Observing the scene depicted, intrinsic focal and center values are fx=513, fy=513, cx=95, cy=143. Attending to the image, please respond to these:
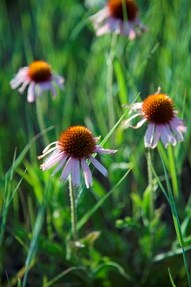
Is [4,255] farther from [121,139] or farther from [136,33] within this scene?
[136,33]

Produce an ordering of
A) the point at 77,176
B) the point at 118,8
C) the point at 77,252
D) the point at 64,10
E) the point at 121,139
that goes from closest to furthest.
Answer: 1. the point at 77,176
2. the point at 77,252
3. the point at 121,139
4. the point at 118,8
5. the point at 64,10

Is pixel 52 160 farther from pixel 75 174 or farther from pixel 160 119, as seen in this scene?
pixel 160 119

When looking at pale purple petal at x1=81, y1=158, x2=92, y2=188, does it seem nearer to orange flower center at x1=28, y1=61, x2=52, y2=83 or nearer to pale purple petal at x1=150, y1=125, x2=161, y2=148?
pale purple petal at x1=150, y1=125, x2=161, y2=148

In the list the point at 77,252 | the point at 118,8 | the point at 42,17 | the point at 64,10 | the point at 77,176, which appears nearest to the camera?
the point at 77,176

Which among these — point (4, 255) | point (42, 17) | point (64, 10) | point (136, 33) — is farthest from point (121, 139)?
point (64, 10)

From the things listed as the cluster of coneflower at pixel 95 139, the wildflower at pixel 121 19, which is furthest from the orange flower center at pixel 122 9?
the cluster of coneflower at pixel 95 139

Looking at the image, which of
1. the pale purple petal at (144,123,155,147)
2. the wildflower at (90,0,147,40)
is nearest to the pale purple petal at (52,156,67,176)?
the pale purple petal at (144,123,155,147)
